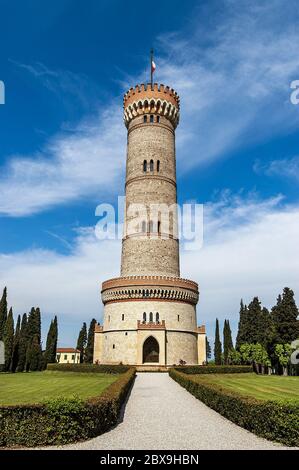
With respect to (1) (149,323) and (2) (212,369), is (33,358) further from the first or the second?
(2) (212,369)

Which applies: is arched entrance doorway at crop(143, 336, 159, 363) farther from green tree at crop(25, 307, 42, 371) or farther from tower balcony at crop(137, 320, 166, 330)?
green tree at crop(25, 307, 42, 371)

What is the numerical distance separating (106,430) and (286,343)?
4324 cm

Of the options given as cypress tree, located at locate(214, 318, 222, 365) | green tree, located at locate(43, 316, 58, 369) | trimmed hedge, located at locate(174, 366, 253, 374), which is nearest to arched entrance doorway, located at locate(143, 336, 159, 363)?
trimmed hedge, located at locate(174, 366, 253, 374)

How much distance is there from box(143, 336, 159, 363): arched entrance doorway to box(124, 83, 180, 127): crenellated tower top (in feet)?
91.5

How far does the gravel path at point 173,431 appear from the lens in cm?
1064

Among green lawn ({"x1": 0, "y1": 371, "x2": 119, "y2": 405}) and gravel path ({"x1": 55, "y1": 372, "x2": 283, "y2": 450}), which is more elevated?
green lawn ({"x1": 0, "y1": 371, "x2": 119, "y2": 405})

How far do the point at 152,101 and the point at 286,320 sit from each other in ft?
107

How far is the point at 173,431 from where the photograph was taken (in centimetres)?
1223

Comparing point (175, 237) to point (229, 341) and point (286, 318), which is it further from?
point (229, 341)

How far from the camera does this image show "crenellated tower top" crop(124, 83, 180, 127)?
5181cm

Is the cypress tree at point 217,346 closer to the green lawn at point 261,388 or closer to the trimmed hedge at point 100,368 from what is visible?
the green lawn at point 261,388

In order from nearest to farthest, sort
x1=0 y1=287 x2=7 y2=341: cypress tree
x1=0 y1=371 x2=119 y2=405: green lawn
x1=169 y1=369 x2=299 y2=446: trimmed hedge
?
x1=169 y1=369 x2=299 y2=446: trimmed hedge, x1=0 y1=371 x2=119 y2=405: green lawn, x1=0 y1=287 x2=7 y2=341: cypress tree

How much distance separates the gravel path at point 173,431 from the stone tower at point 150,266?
25637 mm
